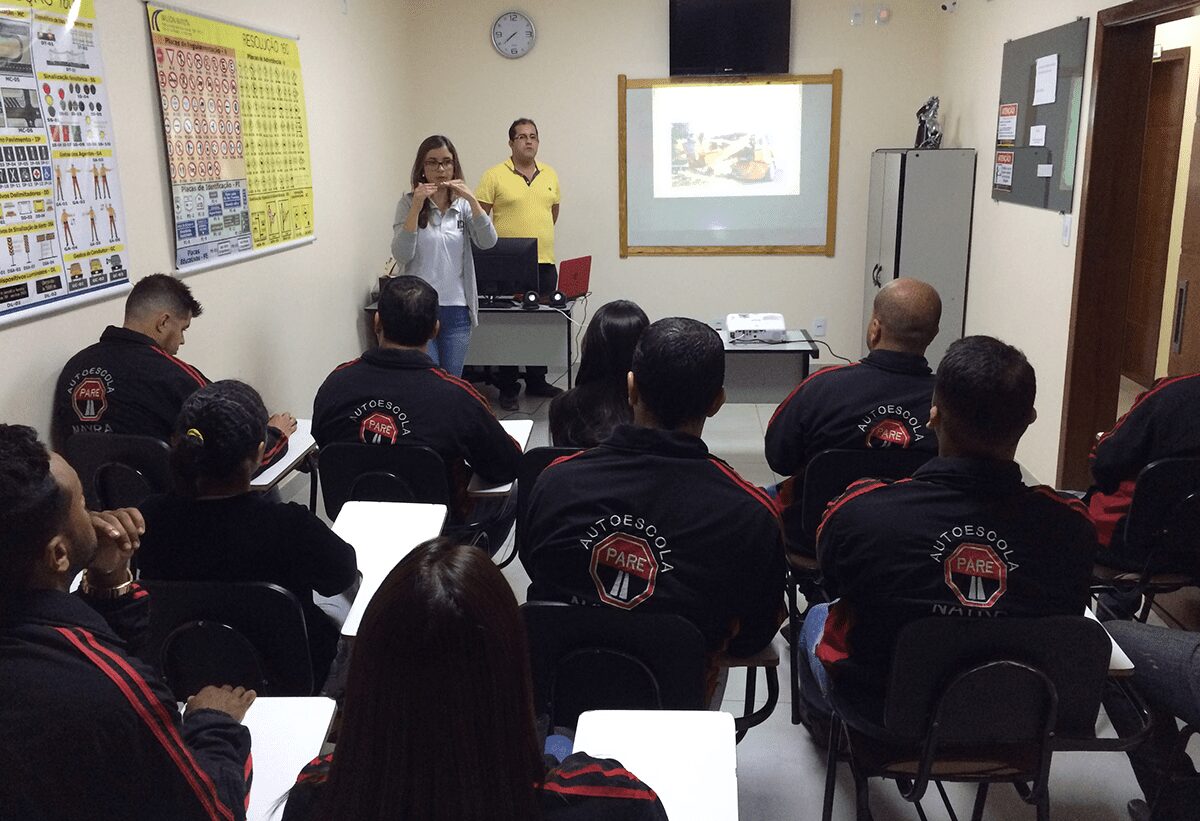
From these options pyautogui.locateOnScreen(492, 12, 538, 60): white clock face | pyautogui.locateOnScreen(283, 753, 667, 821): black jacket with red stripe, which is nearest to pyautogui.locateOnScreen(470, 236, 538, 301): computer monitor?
pyautogui.locateOnScreen(492, 12, 538, 60): white clock face

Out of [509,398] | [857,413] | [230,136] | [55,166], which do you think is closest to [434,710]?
[857,413]

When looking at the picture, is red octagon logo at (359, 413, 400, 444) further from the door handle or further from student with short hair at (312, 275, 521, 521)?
the door handle

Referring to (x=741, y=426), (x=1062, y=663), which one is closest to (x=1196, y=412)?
(x=1062, y=663)

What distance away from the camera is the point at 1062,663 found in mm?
1578

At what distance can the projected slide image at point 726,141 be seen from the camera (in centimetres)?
621

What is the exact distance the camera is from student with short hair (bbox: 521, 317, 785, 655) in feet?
5.53

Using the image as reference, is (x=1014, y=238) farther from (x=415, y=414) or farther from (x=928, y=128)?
(x=415, y=414)

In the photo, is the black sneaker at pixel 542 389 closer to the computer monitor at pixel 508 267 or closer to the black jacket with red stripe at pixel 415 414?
the computer monitor at pixel 508 267

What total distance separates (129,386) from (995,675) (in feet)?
7.88

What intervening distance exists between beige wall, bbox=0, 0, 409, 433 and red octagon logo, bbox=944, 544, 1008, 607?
2.47 metres

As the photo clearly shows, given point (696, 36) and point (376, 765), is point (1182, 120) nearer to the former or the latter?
point (696, 36)

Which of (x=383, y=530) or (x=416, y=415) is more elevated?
(x=416, y=415)

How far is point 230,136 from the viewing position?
386 cm

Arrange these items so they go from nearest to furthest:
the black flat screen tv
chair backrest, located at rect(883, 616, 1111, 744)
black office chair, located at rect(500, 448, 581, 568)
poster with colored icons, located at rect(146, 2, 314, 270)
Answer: chair backrest, located at rect(883, 616, 1111, 744) → black office chair, located at rect(500, 448, 581, 568) → poster with colored icons, located at rect(146, 2, 314, 270) → the black flat screen tv
